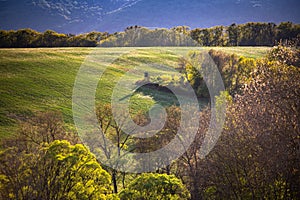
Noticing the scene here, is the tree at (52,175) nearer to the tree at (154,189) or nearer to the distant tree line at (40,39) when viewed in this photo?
the tree at (154,189)

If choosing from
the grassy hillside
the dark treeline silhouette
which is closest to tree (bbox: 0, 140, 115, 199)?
the grassy hillside

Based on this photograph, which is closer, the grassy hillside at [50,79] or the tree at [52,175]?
the tree at [52,175]

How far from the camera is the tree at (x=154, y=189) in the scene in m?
22.5

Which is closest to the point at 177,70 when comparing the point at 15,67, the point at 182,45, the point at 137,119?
the point at 15,67

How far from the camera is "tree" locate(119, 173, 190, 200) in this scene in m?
22.5

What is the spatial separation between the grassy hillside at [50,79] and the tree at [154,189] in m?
24.7

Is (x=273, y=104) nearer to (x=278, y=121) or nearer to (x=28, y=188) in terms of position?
(x=278, y=121)

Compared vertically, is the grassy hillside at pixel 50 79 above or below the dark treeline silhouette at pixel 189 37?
below

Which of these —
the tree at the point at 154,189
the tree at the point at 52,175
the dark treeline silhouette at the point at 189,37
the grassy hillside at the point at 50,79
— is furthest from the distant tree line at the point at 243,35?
the tree at the point at 52,175

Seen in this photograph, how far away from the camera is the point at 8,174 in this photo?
1805cm

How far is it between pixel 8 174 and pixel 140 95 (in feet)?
154

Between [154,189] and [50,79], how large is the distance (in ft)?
156

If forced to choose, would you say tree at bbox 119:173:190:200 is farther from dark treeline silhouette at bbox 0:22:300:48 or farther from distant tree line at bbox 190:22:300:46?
distant tree line at bbox 190:22:300:46

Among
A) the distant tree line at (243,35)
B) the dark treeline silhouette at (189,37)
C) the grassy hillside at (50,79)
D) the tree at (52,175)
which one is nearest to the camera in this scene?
the tree at (52,175)
